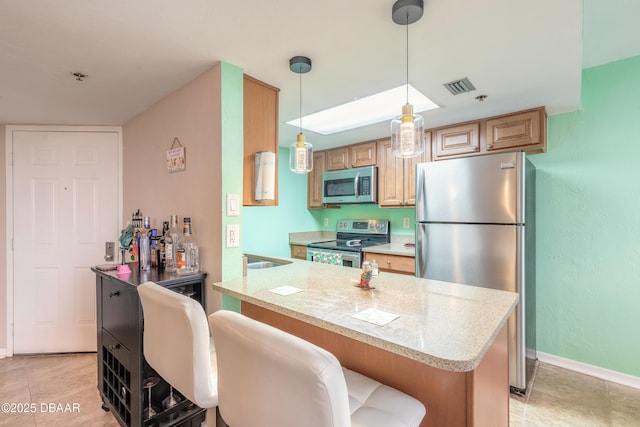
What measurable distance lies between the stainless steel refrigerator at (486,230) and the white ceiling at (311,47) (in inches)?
21.3

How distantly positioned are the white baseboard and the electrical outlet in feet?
9.28

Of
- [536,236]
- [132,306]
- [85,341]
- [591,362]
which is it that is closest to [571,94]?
[536,236]

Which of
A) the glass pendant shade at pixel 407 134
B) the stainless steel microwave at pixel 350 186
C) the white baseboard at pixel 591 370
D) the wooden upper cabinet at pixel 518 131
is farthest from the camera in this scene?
the stainless steel microwave at pixel 350 186

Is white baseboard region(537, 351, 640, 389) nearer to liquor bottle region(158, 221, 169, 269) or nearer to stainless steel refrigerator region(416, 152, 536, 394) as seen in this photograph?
stainless steel refrigerator region(416, 152, 536, 394)

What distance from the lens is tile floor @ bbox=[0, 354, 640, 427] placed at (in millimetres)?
1878

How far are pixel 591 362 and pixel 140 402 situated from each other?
3.26m

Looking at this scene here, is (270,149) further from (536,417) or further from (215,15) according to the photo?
(536,417)

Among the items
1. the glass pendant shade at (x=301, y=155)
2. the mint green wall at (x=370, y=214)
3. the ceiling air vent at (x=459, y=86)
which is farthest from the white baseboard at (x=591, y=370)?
the glass pendant shade at (x=301, y=155)

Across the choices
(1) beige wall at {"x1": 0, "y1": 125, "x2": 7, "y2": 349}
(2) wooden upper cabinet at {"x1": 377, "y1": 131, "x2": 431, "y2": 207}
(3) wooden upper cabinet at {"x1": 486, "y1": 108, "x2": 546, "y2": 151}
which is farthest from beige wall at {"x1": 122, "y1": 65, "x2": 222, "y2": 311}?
(3) wooden upper cabinet at {"x1": 486, "y1": 108, "x2": 546, "y2": 151}

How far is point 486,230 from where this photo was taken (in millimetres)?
2219

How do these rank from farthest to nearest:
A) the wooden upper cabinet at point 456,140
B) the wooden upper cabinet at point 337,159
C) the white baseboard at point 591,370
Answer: the wooden upper cabinet at point 337,159 < the wooden upper cabinet at point 456,140 < the white baseboard at point 591,370

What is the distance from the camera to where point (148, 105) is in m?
2.35

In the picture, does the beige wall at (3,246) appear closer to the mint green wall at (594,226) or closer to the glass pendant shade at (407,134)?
the glass pendant shade at (407,134)

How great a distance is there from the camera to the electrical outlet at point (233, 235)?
1739 millimetres
